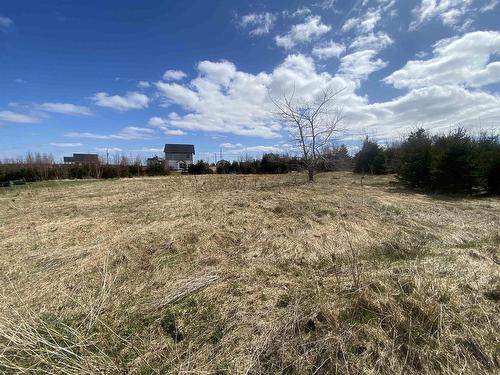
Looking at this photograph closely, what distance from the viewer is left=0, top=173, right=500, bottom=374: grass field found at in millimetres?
2102

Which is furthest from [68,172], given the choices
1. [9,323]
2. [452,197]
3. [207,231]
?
[452,197]

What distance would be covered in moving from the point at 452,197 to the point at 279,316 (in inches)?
424

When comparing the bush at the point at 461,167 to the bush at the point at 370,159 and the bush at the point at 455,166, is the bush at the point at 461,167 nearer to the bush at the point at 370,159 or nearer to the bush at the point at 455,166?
the bush at the point at 455,166

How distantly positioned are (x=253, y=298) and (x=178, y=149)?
6278 cm

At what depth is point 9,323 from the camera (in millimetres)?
2326

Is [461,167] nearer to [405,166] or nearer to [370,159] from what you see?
[405,166]

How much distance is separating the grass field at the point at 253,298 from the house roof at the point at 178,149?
58.0 meters

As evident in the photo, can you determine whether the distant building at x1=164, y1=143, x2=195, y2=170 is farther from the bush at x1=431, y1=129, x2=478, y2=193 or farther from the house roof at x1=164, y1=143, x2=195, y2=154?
the bush at x1=431, y1=129, x2=478, y2=193

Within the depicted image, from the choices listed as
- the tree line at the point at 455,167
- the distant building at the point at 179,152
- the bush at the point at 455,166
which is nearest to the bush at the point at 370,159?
the tree line at the point at 455,167

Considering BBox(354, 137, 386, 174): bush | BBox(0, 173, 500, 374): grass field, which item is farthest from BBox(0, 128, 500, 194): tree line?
BBox(0, 173, 500, 374): grass field

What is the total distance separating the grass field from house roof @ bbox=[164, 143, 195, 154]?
57961mm

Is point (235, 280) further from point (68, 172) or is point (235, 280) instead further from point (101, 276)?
point (68, 172)

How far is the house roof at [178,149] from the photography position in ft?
202

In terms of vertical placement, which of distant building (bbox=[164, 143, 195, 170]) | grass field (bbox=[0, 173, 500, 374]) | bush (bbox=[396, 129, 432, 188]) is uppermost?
distant building (bbox=[164, 143, 195, 170])
